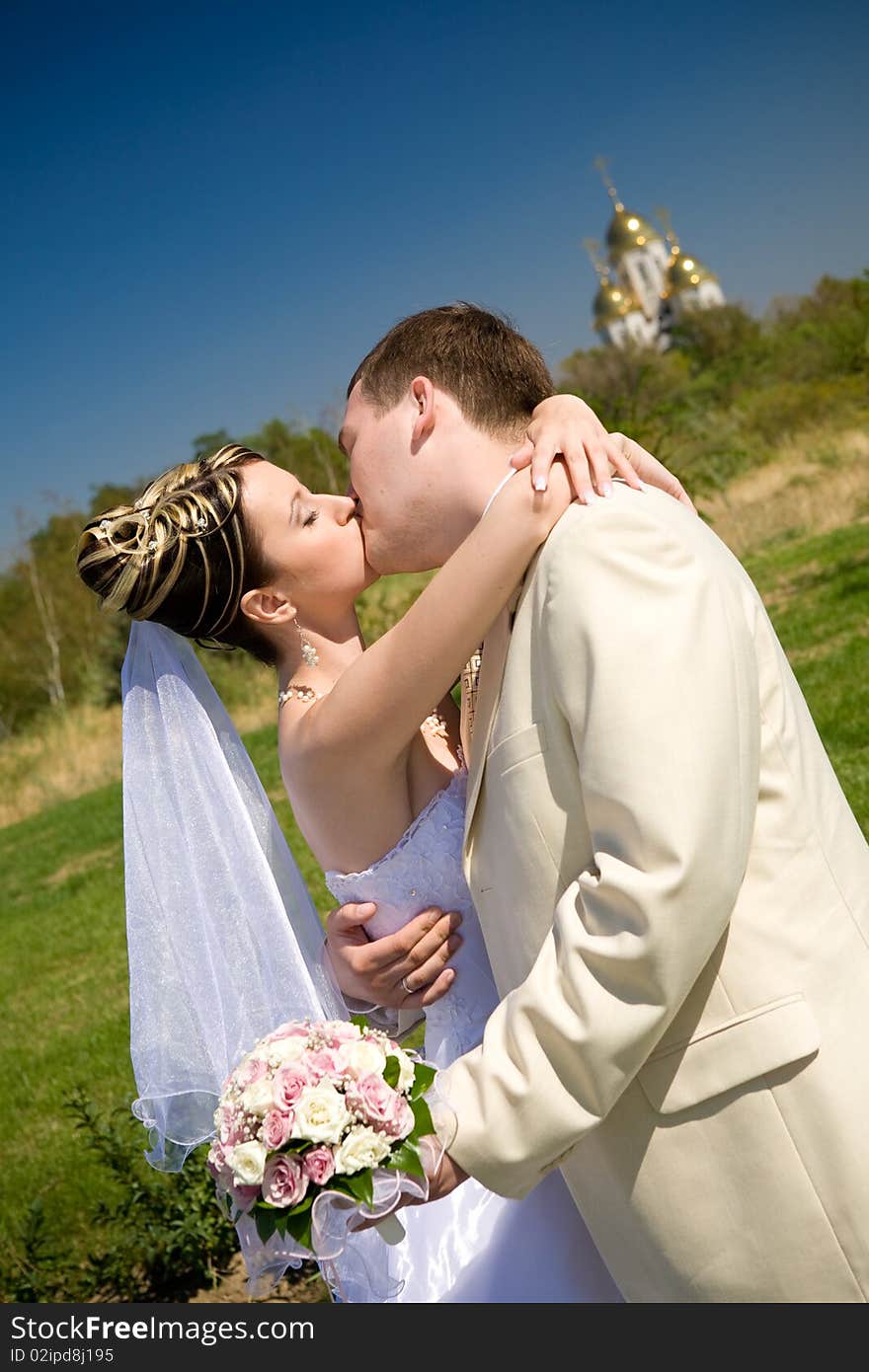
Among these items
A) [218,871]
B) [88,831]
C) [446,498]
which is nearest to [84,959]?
[88,831]

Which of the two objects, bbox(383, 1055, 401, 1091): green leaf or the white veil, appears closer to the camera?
bbox(383, 1055, 401, 1091): green leaf

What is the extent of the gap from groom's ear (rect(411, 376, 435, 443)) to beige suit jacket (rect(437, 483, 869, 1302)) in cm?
53

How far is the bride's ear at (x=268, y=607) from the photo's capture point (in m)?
3.37

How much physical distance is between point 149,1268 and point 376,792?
327 centimetres

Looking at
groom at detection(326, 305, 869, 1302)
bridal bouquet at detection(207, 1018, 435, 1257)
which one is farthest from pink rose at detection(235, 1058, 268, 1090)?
groom at detection(326, 305, 869, 1302)

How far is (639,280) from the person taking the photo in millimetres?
105188

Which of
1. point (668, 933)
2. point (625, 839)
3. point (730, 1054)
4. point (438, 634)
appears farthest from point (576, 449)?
point (730, 1054)

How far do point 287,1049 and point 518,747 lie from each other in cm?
72

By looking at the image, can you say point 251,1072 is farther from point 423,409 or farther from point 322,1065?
point 423,409

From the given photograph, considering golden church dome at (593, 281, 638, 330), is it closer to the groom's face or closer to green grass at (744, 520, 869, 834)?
green grass at (744, 520, 869, 834)

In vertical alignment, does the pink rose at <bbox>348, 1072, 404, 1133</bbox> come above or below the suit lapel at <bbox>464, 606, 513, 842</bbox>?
below

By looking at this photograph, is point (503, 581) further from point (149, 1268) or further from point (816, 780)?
point (149, 1268)

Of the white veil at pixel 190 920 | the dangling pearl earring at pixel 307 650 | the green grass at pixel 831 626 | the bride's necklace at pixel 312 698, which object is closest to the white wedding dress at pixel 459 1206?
the bride's necklace at pixel 312 698

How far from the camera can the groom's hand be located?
10.8 feet
